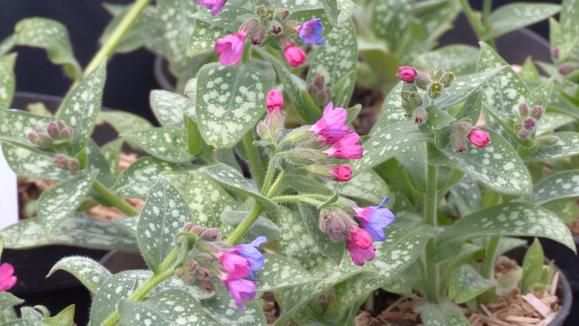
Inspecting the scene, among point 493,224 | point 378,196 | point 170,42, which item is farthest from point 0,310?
point 170,42

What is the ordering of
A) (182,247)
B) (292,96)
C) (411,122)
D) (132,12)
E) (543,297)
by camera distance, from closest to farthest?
1. (182,247)
2. (411,122)
3. (292,96)
4. (543,297)
5. (132,12)

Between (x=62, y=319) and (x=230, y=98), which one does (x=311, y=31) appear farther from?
(x=62, y=319)

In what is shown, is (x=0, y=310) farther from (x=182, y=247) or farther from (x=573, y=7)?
(x=573, y=7)

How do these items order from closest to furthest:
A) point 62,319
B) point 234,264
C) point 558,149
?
point 234,264
point 62,319
point 558,149

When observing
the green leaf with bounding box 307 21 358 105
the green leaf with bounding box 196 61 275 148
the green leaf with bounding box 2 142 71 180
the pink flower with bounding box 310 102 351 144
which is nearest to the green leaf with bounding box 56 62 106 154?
the green leaf with bounding box 2 142 71 180

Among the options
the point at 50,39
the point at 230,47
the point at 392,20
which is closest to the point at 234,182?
the point at 230,47

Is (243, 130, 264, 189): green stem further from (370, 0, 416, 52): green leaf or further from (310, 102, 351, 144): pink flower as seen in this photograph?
(370, 0, 416, 52): green leaf

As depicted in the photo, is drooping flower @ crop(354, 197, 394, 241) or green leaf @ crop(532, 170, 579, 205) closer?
drooping flower @ crop(354, 197, 394, 241)
